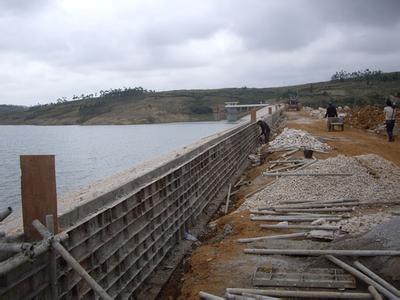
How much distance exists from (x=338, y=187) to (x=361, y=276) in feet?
18.0

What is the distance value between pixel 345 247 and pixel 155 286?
3056 mm

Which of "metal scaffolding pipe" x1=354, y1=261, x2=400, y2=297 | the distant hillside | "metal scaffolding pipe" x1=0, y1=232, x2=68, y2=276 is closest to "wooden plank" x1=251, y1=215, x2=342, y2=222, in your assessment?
"metal scaffolding pipe" x1=354, y1=261, x2=400, y2=297

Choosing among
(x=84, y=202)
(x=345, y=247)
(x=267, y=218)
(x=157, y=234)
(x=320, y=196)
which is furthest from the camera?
(x=320, y=196)

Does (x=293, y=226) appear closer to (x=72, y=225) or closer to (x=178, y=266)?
(x=178, y=266)

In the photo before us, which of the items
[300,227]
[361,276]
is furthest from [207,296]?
[300,227]

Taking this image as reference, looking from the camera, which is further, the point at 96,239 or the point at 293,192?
the point at 293,192

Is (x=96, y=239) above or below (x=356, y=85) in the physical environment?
below

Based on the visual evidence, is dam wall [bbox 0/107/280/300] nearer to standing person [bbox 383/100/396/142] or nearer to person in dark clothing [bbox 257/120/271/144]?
standing person [bbox 383/100/396/142]

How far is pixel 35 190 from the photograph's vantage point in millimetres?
4723

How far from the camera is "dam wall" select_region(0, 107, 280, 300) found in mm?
4605

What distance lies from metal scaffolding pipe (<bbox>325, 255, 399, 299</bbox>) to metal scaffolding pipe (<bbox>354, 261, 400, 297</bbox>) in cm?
5

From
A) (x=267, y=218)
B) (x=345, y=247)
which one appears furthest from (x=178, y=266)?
(x=345, y=247)

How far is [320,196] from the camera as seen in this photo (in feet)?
36.3

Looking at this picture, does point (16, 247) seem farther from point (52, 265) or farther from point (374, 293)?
point (374, 293)
